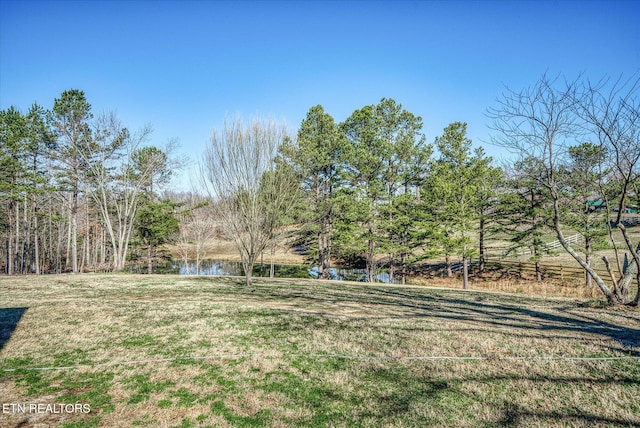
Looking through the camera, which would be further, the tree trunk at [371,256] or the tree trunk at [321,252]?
the tree trunk at [321,252]

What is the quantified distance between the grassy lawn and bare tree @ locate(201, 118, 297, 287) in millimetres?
3937

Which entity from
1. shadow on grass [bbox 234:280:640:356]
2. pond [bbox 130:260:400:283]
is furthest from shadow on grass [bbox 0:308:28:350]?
pond [bbox 130:260:400:283]

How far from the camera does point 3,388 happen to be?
3.96m

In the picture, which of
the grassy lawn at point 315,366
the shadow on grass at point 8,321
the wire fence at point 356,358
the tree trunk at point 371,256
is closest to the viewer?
the grassy lawn at point 315,366

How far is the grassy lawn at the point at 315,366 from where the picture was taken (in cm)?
342

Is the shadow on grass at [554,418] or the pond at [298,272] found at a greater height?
the shadow on grass at [554,418]

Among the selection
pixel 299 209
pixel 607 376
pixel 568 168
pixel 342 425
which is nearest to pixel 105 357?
pixel 342 425

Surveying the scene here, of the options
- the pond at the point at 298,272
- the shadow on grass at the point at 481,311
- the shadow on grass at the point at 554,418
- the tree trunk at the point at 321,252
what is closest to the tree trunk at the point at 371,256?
the pond at the point at 298,272

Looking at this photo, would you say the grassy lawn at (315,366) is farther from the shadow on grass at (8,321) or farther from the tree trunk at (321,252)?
the tree trunk at (321,252)

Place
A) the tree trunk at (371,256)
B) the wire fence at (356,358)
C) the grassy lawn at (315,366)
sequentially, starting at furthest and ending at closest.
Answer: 1. the tree trunk at (371,256)
2. the wire fence at (356,358)
3. the grassy lawn at (315,366)

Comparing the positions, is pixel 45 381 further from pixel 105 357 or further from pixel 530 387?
pixel 530 387

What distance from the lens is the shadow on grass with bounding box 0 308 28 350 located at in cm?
588

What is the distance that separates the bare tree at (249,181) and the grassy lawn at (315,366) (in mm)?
3937

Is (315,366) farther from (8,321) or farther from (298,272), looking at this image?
(298,272)
